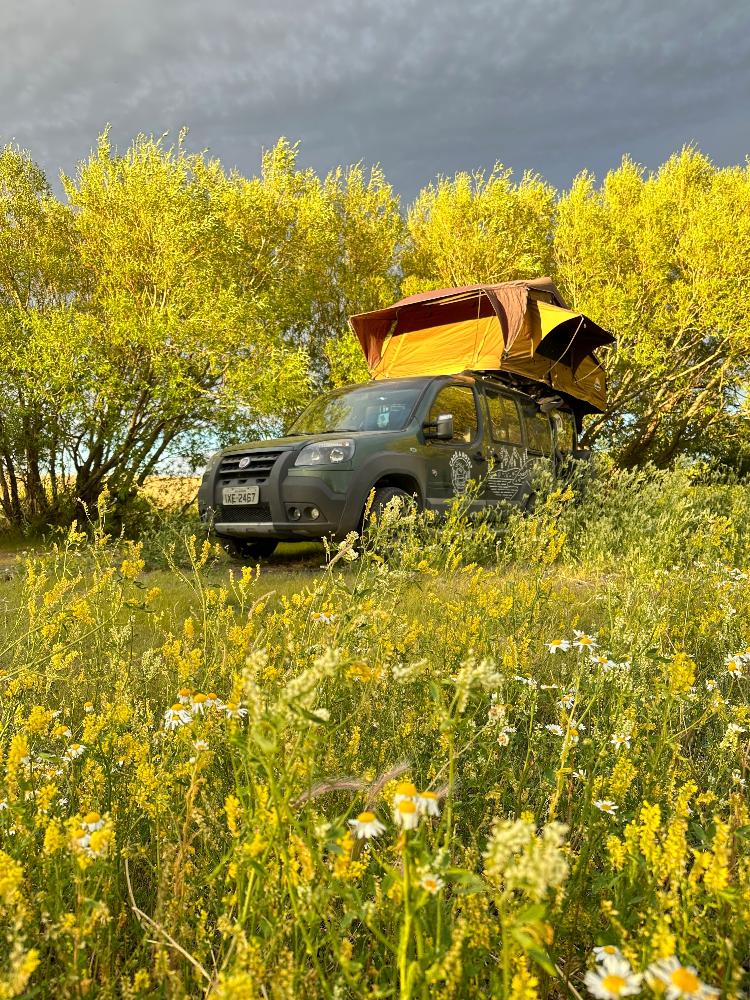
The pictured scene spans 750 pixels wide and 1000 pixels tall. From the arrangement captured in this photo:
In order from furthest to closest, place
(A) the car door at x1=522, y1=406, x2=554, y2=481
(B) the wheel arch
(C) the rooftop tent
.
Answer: (A) the car door at x1=522, y1=406, x2=554, y2=481
(C) the rooftop tent
(B) the wheel arch

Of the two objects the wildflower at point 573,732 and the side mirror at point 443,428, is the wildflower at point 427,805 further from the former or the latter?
the side mirror at point 443,428

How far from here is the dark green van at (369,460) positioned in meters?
6.09

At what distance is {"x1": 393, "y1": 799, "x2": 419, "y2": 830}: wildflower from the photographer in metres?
0.82

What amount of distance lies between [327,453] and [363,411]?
129 cm

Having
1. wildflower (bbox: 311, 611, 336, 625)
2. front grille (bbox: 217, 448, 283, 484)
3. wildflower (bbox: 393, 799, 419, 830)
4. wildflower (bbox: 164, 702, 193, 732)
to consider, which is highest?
front grille (bbox: 217, 448, 283, 484)

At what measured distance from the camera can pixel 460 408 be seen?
295 inches

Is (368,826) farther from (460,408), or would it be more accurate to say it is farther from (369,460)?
(460,408)

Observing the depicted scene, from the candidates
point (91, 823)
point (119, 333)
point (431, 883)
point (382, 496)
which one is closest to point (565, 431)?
point (382, 496)

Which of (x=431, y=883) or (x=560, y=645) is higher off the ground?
(x=431, y=883)

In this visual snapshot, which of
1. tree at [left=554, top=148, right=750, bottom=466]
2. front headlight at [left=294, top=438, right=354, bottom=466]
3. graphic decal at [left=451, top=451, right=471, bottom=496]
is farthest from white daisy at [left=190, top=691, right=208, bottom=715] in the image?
tree at [left=554, top=148, right=750, bottom=466]

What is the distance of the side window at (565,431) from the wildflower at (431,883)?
29.0 ft

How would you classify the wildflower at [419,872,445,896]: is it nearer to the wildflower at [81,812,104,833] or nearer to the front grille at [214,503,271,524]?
the wildflower at [81,812,104,833]

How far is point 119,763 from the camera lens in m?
1.77

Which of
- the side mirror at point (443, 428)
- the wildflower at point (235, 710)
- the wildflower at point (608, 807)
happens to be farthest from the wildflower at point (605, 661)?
the side mirror at point (443, 428)
